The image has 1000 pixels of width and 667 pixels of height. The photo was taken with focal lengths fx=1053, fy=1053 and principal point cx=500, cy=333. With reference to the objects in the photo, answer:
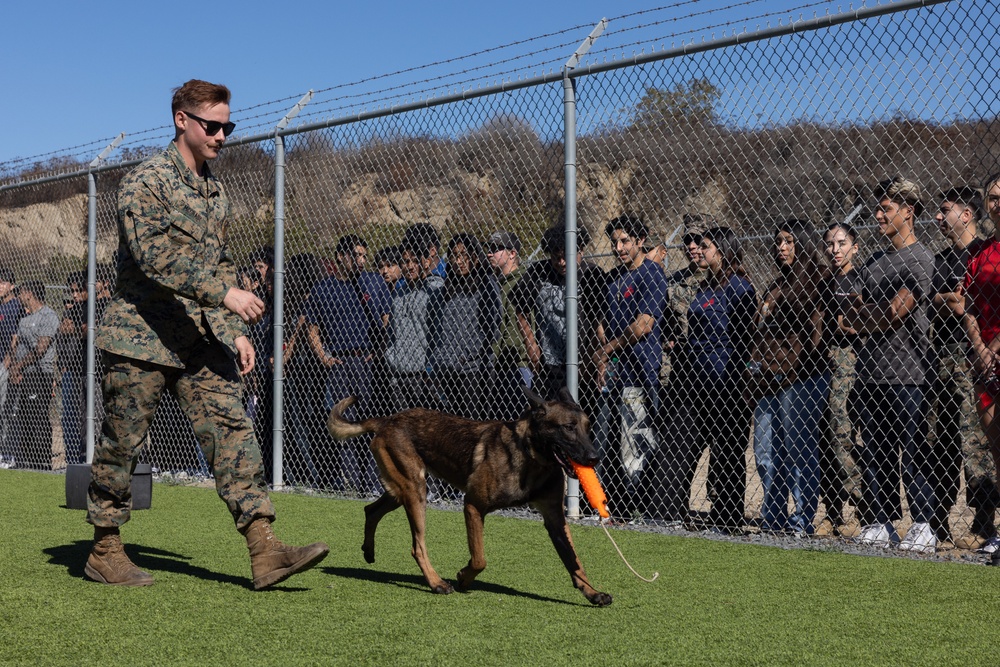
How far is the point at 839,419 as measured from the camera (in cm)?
675

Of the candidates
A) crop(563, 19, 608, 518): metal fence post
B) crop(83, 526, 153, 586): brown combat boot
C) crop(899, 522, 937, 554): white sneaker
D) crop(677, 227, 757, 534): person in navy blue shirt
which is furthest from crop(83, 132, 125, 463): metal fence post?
crop(899, 522, 937, 554): white sneaker

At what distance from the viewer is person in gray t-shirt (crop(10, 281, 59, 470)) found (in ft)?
37.3

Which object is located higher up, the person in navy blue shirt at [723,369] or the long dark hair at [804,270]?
the long dark hair at [804,270]

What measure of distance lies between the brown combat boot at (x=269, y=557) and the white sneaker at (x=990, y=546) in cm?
382

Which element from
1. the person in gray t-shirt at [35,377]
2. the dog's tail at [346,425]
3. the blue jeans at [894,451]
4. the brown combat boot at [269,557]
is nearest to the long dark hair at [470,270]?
the dog's tail at [346,425]

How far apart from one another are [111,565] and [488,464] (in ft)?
6.07

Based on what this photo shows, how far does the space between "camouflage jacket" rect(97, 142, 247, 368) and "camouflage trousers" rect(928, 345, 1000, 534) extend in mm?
4115

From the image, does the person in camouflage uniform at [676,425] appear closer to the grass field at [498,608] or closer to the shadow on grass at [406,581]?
the grass field at [498,608]

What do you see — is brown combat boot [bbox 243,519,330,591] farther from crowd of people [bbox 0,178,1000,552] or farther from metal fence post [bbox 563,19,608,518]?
crowd of people [bbox 0,178,1000,552]

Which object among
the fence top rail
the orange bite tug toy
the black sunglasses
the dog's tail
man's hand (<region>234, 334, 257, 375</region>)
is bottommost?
the orange bite tug toy

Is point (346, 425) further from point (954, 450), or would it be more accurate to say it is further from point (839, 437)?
point (954, 450)

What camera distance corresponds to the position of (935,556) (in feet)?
19.9

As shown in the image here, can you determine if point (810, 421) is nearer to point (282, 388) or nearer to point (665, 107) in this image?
point (665, 107)

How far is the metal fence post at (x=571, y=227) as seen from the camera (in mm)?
7207
